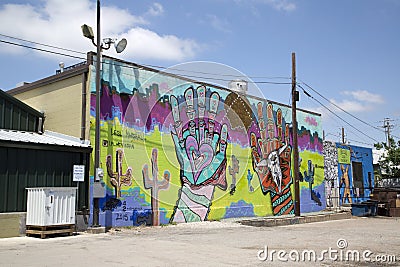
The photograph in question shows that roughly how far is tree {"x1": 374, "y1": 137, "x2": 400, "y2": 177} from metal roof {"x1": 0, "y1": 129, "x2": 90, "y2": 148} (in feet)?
119

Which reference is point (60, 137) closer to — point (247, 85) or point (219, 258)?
point (219, 258)

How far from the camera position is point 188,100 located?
21.6 metres

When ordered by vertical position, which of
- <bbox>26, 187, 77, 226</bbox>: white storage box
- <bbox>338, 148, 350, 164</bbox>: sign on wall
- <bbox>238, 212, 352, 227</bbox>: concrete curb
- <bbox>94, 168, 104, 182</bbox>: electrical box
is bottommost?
<bbox>238, 212, 352, 227</bbox>: concrete curb

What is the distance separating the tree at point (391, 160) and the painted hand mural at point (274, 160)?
69.0 feet

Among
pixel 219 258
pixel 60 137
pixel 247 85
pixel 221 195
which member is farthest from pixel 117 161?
pixel 247 85

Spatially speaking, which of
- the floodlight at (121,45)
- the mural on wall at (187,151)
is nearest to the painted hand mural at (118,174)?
the mural on wall at (187,151)

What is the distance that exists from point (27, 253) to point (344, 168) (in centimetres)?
2945

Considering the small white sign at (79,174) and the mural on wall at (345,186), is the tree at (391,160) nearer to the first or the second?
the mural on wall at (345,186)

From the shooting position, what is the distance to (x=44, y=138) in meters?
16.5

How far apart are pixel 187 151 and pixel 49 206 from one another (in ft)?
27.5

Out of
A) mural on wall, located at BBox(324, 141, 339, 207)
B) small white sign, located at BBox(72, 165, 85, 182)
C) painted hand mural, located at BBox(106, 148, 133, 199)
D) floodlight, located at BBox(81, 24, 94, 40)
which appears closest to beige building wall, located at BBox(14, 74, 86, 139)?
small white sign, located at BBox(72, 165, 85, 182)

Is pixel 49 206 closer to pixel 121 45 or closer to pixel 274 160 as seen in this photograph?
pixel 121 45

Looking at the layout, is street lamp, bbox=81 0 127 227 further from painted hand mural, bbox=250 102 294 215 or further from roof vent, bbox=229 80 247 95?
painted hand mural, bbox=250 102 294 215
